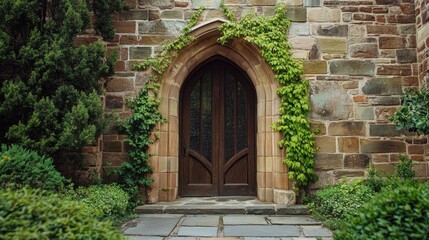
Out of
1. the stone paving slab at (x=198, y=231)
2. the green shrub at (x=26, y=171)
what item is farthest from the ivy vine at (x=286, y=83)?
the green shrub at (x=26, y=171)

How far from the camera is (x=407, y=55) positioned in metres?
5.69

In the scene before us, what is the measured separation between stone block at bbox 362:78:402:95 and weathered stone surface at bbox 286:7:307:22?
146 centimetres

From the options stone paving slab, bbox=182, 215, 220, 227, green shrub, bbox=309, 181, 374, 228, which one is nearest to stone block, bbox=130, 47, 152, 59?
stone paving slab, bbox=182, 215, 220, 227

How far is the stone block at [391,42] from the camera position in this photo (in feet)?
18.7

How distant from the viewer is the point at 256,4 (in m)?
5.70

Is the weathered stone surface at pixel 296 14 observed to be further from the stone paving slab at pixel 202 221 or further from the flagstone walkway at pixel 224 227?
the stone paving slab at pixel 202 221

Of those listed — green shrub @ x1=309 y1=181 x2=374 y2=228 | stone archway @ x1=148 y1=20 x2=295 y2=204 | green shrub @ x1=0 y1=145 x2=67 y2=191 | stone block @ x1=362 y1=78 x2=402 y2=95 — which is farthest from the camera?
stone block @ x1=362 y1=78 x2=402 y2=95

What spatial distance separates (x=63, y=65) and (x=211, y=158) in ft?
9.12

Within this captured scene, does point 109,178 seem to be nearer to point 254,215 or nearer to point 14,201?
point 254,215

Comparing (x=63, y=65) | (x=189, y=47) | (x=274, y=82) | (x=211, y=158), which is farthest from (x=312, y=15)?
(x=63, y=65)

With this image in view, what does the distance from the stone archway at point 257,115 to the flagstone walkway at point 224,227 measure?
723 millimetres

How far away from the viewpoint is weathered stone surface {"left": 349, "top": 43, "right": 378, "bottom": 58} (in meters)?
5.66

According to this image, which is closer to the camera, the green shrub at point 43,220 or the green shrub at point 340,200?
the green shrub at point 43,220

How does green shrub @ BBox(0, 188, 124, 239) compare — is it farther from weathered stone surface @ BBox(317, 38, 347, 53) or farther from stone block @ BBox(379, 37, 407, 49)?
stone block @ BBox(379, 37, 407, 49)
